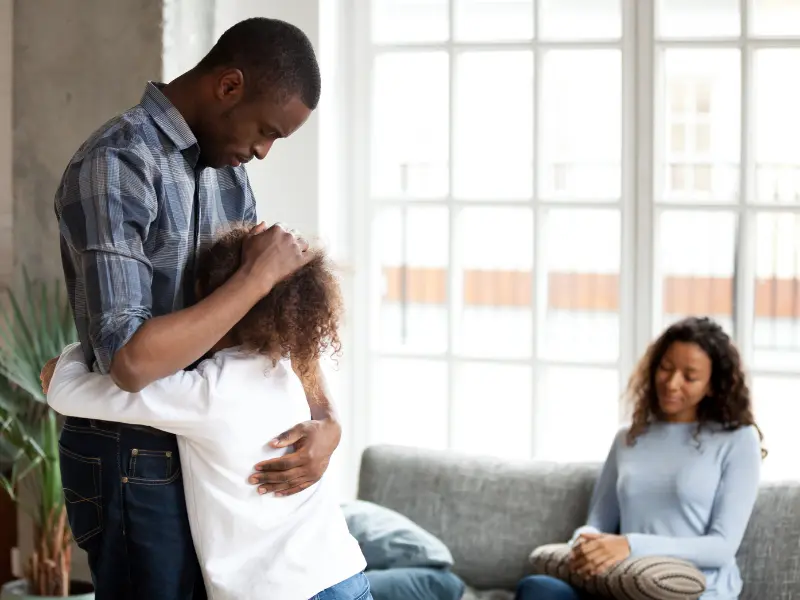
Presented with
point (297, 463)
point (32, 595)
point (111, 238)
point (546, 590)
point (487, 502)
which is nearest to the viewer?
point (111, 238)

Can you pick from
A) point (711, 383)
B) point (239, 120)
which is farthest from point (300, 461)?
point (711, 383)

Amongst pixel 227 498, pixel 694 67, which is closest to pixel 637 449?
pixel 694 67

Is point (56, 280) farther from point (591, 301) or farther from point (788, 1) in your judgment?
point (788, 1)

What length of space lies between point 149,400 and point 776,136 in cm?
270

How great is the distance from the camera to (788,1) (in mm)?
3566

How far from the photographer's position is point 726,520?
2922 millimetres

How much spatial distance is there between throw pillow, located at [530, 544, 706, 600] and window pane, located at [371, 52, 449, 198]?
157cm

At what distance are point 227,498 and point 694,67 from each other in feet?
8.52

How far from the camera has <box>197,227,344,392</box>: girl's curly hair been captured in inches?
64.3

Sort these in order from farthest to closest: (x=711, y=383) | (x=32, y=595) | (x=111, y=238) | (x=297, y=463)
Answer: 1. (x=32, y=595)
2. (x=711, y=383)
3. (x=297, y=463)
4. (x=111, y=238)

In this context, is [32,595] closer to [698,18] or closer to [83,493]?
[83,493]

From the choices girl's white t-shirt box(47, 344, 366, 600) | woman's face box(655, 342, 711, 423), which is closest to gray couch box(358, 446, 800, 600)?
woman's face box(655, 342, 711, 423)

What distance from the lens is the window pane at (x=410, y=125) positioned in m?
3.88

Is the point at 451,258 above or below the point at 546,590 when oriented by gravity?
above
